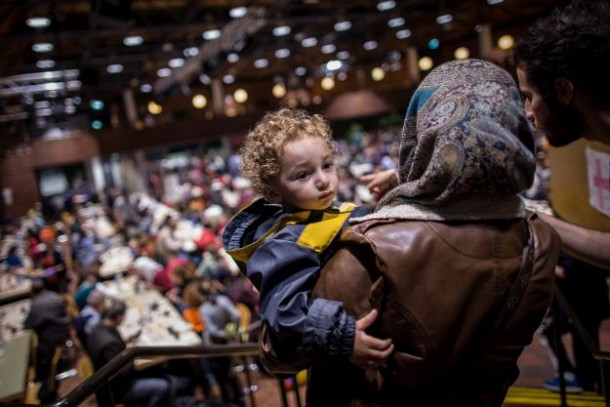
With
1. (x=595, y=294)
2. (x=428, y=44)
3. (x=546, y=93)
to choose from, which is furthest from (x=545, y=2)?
(x=546, y=93)

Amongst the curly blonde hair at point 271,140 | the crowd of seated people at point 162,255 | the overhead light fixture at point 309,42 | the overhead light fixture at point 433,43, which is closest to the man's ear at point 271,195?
the curly blonde hair at point 271,140

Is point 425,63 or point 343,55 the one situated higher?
point 343,55

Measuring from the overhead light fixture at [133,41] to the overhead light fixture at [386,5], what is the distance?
730 cm

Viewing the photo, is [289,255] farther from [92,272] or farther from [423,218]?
[92,272]

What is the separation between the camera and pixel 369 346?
0.93 m

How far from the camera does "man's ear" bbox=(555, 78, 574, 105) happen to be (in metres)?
1.17

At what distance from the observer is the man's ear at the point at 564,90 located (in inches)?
46.1

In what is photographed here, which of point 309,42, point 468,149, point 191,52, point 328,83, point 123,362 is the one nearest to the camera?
point 468,149

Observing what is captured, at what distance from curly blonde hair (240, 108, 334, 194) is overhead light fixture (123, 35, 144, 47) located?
41.9 feet

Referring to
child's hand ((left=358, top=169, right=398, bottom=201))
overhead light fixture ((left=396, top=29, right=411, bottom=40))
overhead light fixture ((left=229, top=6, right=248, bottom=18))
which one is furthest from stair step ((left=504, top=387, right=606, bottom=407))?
overhead light fixture ((left=396, top=29, right=411, bottom=40))

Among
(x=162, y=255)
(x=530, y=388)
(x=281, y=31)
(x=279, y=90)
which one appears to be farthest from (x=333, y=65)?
(x=530, y=388)

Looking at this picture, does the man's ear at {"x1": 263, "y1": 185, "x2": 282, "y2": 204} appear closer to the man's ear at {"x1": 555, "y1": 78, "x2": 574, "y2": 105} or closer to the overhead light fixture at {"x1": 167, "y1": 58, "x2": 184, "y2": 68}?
the man's ear at {"x1": 555, "y1": 78, "x2": 574, "y2": 105}

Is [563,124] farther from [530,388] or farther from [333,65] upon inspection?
[333,65]

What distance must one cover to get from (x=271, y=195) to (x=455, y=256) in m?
0.61
